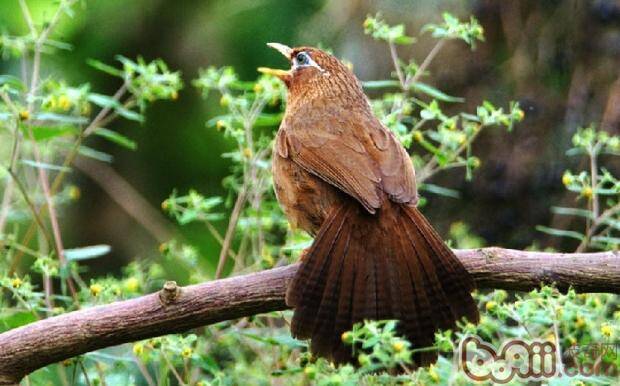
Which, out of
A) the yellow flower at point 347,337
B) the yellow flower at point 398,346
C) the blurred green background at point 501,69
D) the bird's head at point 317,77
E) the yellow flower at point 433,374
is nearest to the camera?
the yellow flower at point 398,346

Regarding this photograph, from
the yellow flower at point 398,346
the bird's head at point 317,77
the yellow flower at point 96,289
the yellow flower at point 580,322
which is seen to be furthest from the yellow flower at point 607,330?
the bird's head at point 317,77

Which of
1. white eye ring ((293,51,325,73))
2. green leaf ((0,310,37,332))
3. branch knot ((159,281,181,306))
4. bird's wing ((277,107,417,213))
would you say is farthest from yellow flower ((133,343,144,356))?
white eye ring ((293,51,325,73))

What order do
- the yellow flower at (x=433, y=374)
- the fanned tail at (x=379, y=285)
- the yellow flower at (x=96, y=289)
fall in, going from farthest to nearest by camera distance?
the yellow flower at (x=96, y=289) → the fanned tail at (x=379, y=285) → the yellow flower at (x=433, y=374)

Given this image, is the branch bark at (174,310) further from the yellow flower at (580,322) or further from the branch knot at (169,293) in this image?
the yellow flower at (580,322)

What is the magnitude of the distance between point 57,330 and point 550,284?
1526 mm

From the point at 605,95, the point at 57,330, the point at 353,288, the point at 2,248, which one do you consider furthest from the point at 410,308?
the point at 605,95

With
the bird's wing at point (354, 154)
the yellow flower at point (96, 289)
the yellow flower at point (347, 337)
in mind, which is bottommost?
the yellow flower at point (347, 337)

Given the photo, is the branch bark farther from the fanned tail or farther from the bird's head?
the bird's head

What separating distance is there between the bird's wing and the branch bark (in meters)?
0.63

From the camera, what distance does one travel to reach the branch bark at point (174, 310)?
11.5 feet

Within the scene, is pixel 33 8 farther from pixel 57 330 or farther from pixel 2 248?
pixel 57 330

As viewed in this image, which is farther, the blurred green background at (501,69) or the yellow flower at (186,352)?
the blurred green background at (501,69)

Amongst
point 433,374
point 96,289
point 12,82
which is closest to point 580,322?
point 433,374

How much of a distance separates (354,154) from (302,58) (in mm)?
904
